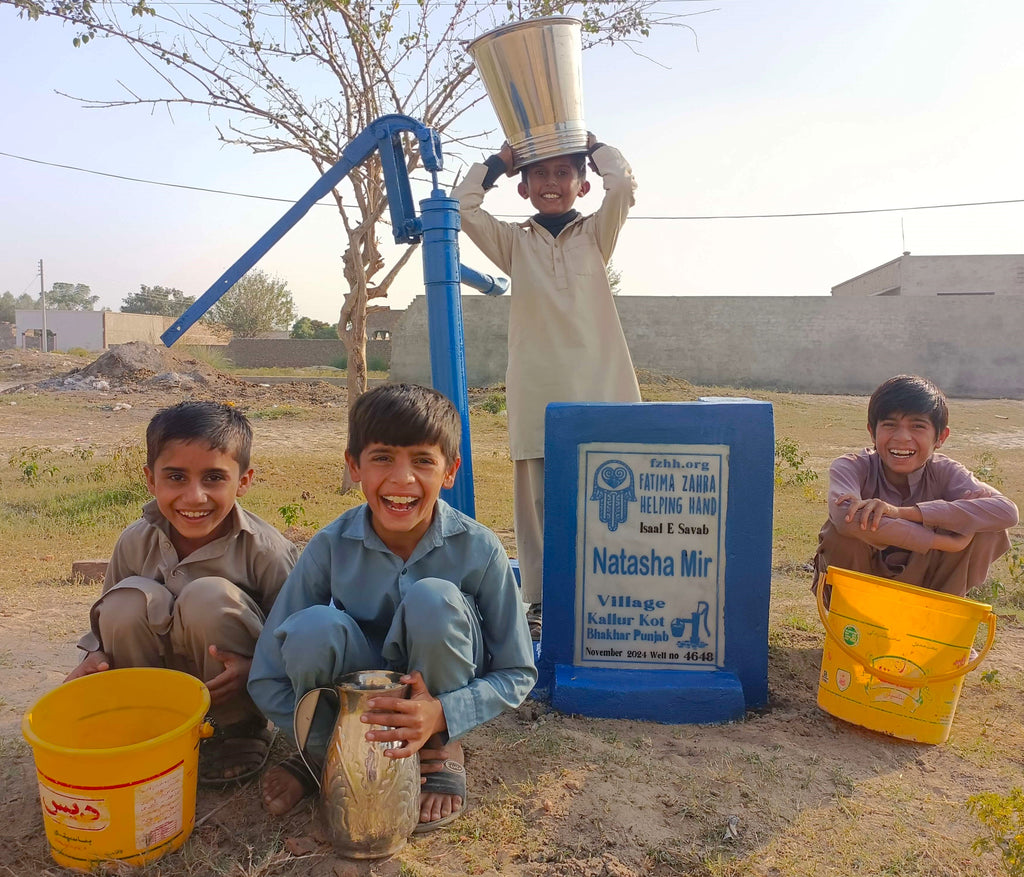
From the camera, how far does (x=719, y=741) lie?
2088 millimetres

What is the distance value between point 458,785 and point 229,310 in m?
39.1

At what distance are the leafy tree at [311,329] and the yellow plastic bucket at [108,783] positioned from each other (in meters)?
36.8

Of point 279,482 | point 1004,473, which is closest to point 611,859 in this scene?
point 279,482

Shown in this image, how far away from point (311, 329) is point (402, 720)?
130 feet

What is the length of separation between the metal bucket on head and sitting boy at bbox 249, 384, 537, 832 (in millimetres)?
1297

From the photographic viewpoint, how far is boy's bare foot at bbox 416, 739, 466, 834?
1.68 meters

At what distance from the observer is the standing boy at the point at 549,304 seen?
281 cm

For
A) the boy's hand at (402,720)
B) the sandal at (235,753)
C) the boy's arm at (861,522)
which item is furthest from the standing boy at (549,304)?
the boy's hand at (402,720)

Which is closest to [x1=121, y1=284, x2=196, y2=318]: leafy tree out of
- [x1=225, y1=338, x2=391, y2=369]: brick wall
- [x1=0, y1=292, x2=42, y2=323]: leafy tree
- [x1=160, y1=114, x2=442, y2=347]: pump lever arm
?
[x1=0, y1=292, x2=42, y2=323]: leafy tree

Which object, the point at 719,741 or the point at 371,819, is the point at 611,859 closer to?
the point at 371,819

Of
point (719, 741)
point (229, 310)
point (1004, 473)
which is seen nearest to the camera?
point (719, 741)

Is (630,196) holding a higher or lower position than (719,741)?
higher

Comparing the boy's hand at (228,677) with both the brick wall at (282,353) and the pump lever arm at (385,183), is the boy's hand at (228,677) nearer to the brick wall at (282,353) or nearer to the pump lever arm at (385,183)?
→ the pump lever arm at (385,183)

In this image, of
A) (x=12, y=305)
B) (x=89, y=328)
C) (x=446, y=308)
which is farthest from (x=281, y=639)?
(x=12, y=305)
